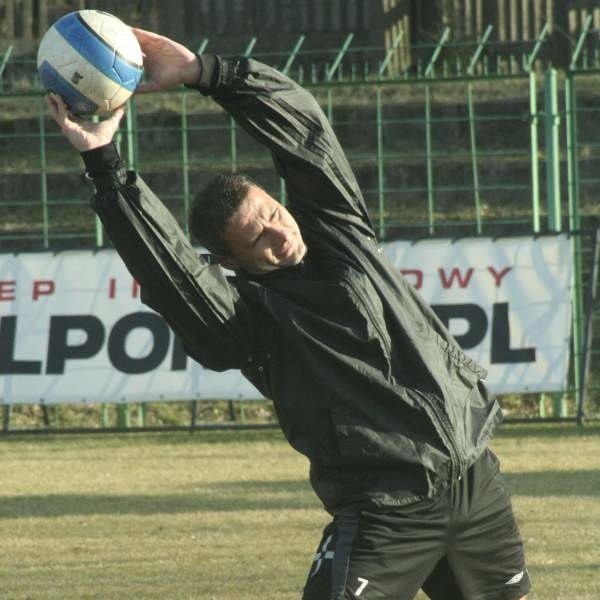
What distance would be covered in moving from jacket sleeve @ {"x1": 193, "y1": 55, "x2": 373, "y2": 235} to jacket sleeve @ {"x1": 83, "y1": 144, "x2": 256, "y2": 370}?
0.37m

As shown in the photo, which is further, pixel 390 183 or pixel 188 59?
pixel 390 183

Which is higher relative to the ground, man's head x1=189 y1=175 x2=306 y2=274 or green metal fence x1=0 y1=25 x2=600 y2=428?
man's head x1=189 y1=175 x2=306 y2=274

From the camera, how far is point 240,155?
52.4 ft

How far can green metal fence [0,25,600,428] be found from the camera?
13.3 metres

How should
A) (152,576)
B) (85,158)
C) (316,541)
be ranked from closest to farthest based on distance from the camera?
(85,158), (152,576), (316,541)

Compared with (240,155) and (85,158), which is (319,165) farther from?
(240,155)

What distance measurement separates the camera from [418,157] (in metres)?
14.0

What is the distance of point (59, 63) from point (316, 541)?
404 cm

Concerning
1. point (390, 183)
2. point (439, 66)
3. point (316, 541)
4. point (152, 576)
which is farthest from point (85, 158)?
point (439, 66)

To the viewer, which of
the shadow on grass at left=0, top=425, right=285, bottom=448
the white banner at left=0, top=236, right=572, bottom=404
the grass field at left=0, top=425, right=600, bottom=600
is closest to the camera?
the grass field at left=0, top=425, right=600, bottom=600

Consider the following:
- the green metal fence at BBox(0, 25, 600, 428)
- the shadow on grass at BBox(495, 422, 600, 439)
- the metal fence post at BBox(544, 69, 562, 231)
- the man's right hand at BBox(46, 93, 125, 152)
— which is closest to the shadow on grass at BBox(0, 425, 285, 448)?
the green metal fence at BBox(0, 25, 600, 428)

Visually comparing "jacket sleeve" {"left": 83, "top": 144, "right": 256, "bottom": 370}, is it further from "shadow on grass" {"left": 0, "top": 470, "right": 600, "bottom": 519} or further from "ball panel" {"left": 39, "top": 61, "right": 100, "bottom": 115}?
"shadow on grass" {"left": 0, "top": 470, "right": 600, "bottom": 519}

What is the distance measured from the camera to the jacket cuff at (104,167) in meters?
4.14

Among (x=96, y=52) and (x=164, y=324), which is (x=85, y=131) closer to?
(x=96, y=52)
